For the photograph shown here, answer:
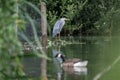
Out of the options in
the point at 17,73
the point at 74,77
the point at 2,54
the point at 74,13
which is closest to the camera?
the point at 2,54

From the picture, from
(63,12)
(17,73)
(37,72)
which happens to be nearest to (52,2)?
(63,12)

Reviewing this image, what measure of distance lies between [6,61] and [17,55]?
0.05m

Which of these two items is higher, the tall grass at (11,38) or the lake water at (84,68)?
the tall grass at (11,38)

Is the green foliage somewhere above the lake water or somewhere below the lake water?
above

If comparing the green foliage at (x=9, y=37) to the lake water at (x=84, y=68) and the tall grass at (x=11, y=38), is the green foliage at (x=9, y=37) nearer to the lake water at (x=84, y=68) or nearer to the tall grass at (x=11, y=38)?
the tall grass at (x=11, y=38)

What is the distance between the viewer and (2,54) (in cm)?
129

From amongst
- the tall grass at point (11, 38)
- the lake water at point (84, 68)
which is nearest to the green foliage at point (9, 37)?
the tall grass at point (11, 38)

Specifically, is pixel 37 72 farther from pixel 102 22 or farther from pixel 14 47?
pixel 102 22

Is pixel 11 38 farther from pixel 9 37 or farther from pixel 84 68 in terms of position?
pixel 84 68

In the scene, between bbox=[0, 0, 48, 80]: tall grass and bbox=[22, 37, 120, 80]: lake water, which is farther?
bbox=[22, 37, 120, 80]: lake water

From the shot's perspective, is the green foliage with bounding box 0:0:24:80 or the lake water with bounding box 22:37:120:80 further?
the lake water with bounding box 22:37:120:80

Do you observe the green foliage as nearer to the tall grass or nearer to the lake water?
the tall grass

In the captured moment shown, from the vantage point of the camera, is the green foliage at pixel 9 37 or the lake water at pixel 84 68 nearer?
the green foliage at pixel 9 37

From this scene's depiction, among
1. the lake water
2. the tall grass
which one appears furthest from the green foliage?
the lake water
